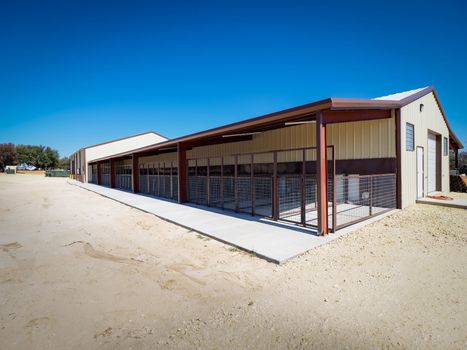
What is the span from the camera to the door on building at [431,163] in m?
11.5

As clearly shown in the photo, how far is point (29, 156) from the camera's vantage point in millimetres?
80000

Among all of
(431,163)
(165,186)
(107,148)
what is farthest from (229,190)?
(107,148)

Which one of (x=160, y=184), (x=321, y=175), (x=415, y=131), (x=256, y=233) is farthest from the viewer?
(x=160, y=184)

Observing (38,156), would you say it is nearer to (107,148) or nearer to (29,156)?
(29,156)

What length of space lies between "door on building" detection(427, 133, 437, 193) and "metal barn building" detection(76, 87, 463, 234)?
1.8 inches

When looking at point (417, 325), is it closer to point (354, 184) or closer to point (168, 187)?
point (354, 184)

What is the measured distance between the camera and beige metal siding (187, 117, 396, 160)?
29.0 ft

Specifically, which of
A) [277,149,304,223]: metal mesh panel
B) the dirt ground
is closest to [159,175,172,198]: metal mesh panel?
[277,149,304,223]: metal mesh panel

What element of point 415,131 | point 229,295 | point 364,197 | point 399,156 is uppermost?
point 415,131

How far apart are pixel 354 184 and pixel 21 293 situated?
9.75 m

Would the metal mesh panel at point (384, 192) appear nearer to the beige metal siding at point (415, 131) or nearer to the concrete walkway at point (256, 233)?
the beige metal siding at point (415, 131)

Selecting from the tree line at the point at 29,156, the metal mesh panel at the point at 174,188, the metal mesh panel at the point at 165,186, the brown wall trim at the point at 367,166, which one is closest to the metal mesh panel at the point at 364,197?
the brown wall trim at the point at 367,166

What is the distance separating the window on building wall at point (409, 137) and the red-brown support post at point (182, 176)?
8953 millimetres

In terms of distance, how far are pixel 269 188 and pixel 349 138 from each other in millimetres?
3719
